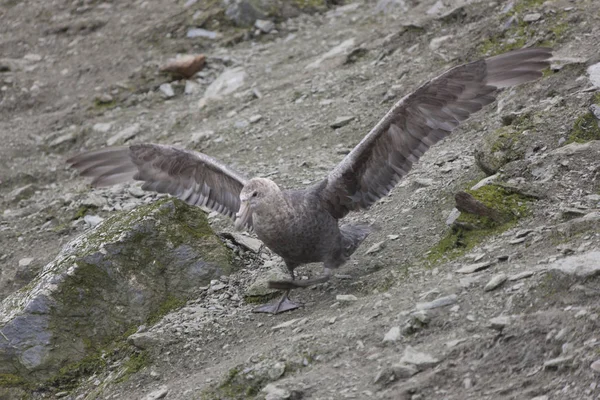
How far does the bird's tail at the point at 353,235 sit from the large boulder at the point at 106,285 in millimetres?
987

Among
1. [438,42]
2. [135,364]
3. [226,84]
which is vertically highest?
[438,42]

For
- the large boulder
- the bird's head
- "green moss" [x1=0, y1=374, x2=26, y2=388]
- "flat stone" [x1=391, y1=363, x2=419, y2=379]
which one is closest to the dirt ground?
"flat stone" [x1=391, y1=363, x2=419, y2=379]

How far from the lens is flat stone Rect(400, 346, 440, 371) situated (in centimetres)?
459

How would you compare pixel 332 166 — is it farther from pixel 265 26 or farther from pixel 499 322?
pixel 265 26

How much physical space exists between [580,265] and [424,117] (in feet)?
6.04

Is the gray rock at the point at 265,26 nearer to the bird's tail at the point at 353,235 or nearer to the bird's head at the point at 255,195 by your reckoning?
the bird's tail at the point at 353,235

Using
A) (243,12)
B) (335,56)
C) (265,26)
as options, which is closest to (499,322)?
(335,56)

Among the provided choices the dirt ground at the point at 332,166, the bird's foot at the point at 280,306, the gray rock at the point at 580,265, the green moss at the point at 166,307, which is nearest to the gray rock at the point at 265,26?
the dirt ground at the point at 332,166

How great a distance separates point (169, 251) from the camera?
6.76 meters

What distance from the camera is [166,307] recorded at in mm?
6555

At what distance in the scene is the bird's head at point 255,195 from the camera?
6.28m

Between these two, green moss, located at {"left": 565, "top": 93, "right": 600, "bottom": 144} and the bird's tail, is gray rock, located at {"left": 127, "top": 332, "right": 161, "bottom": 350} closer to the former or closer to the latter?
the bird's tail

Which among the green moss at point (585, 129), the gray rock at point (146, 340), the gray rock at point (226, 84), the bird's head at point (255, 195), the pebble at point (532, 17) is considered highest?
the pebble at point (532, 17)

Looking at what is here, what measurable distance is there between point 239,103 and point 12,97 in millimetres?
3531
